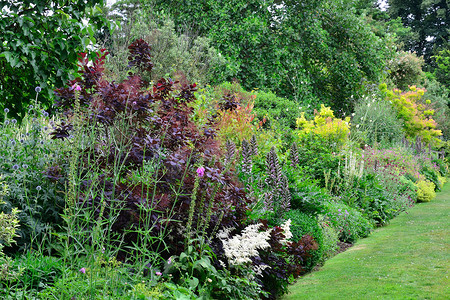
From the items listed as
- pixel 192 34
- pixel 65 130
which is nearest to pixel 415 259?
pixel 65 130

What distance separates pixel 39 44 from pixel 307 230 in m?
3.89

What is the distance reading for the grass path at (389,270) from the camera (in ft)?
13.1

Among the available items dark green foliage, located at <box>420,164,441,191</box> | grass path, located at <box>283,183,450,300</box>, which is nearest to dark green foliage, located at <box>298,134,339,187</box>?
grass path, located at <box>283,183,450,300</box>

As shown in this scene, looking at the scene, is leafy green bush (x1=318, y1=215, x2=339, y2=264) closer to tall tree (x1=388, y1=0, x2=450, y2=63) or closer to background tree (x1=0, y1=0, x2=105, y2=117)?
background tree (x1=0, y1=0, x2=105, y2=117)

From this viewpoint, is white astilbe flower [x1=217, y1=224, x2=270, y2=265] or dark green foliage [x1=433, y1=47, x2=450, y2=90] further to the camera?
dark green foliage [x1=433, y1=47, x2=450, y2=90]

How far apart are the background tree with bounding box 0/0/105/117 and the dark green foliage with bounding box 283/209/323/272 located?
3.19m

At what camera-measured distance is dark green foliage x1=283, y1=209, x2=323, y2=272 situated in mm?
4898

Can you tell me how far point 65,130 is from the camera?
354 cm

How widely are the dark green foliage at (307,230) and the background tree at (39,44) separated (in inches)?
125

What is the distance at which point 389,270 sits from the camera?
15.4ft

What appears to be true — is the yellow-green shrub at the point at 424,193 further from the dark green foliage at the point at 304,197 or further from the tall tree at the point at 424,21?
the tall tree at the point at 424,21

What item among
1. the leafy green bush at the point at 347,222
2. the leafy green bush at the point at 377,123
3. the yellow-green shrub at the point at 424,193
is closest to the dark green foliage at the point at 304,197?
the leafy green bush at the point at 347,222

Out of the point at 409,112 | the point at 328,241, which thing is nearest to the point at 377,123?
the point at 409,112

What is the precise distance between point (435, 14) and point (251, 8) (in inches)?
1075
